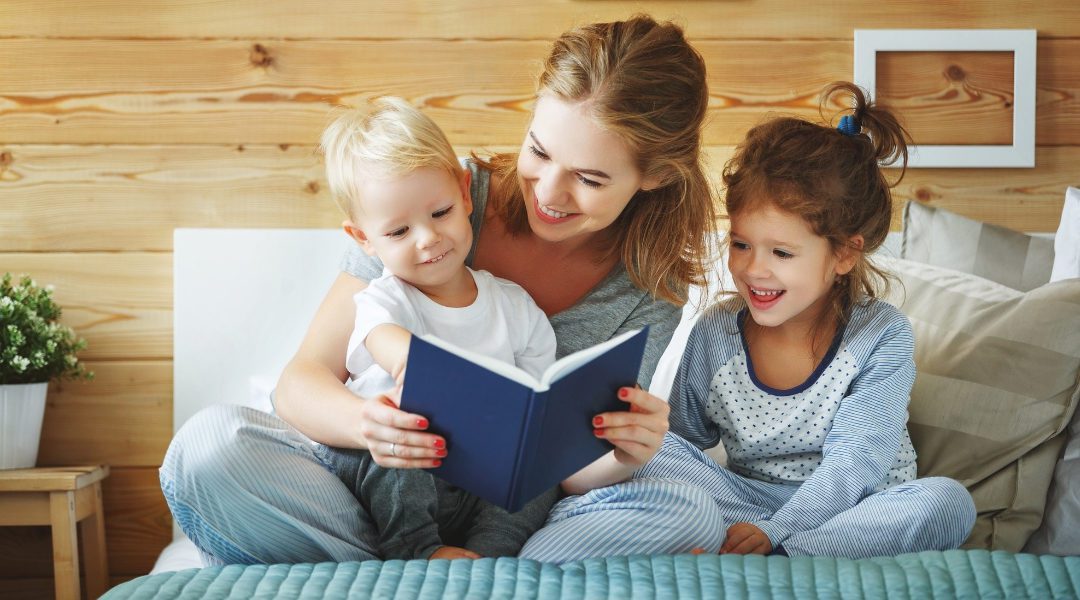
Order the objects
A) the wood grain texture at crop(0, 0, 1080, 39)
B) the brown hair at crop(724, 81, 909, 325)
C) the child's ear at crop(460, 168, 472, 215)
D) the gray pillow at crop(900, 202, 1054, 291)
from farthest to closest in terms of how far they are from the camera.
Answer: the wood grain texture at crop(0, 0, 1080, 39)
the gray pillow at crop(900, 202, 1054, 291)
the brown hair at crop(724, 81, 909, 325)
the child's ear at crop(460, 168, 472, 215)

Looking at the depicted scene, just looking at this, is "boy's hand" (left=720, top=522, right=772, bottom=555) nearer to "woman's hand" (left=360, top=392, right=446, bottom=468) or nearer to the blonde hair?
"woman's hand" (left=360, top=392, right=446, bottom=468)

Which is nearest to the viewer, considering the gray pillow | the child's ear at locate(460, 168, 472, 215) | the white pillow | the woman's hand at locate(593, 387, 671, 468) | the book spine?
the book spine

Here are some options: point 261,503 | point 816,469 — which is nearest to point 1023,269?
point 816,469

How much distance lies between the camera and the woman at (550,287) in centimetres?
114

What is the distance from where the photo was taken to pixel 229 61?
2.04 metres

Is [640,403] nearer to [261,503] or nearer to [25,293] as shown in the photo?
[261,503]

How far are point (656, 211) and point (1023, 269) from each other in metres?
0.82

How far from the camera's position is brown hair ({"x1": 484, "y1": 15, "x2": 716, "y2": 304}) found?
4.22ft

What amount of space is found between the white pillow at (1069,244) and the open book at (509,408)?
1.03m

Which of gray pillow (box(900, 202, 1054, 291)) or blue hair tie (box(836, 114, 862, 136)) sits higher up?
blue hair tie (box(836, 114, 862, 136))

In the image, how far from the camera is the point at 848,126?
1.56m

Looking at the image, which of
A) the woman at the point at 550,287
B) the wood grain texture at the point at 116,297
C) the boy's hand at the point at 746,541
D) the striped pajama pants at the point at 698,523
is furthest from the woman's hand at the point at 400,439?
the wood grain texture at the point at 116,297

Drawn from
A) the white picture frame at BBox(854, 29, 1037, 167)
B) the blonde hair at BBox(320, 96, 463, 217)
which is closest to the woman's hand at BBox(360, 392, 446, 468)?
the blonde hair at BBox(320, 96, 463, 217)

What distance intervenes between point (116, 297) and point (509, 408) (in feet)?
4.46
